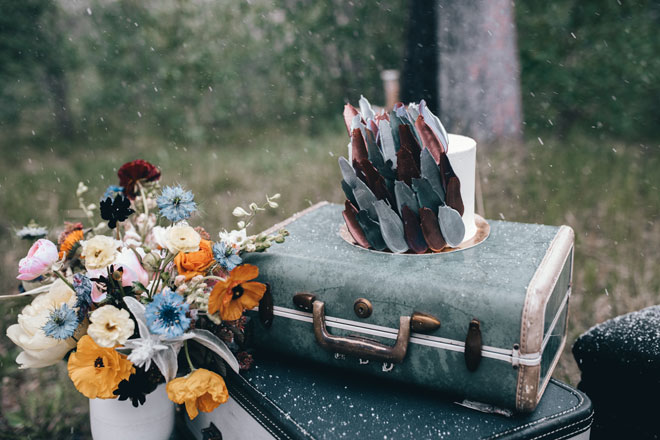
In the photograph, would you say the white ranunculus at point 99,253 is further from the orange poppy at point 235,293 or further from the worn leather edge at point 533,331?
the worn leather edge at point 533,331

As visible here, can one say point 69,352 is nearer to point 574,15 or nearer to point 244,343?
point 244,343

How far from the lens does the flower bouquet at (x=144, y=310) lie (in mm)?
1316

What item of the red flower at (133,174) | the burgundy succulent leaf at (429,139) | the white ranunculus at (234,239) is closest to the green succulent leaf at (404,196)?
the burgundy succulent leaf at (429,139)

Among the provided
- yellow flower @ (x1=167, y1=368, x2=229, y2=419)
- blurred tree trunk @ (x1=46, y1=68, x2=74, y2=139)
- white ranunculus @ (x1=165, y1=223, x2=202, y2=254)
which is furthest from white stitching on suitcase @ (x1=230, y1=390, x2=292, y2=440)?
blurred tree trunk @ (x1=46, y1=68, x2=74, y2=139)

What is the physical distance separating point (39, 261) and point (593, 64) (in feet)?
18.2

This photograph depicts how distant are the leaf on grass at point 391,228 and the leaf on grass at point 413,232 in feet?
0.05

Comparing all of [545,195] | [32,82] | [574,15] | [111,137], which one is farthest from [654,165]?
[32,82]

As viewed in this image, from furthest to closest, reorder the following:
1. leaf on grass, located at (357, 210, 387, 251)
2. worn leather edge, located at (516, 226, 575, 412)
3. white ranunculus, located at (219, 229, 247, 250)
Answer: leaf on grass, located at (357, 210, 387, 251)
white ranunculus, located at (219, 229, 247, 250)
worn leather edge, located at (516, 226, 575, 412)

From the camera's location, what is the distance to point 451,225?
5.10ft

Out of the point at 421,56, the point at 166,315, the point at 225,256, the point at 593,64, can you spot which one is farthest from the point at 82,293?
the point at 593,64

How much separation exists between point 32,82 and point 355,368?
18.4 feet

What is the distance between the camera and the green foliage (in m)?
5.37

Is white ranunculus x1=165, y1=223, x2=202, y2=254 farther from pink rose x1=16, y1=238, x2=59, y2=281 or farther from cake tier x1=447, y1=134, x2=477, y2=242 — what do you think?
cake tier x1=447, y1=134, x2=477, y2=242

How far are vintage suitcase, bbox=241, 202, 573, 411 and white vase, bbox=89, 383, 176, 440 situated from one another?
32 centimetres
